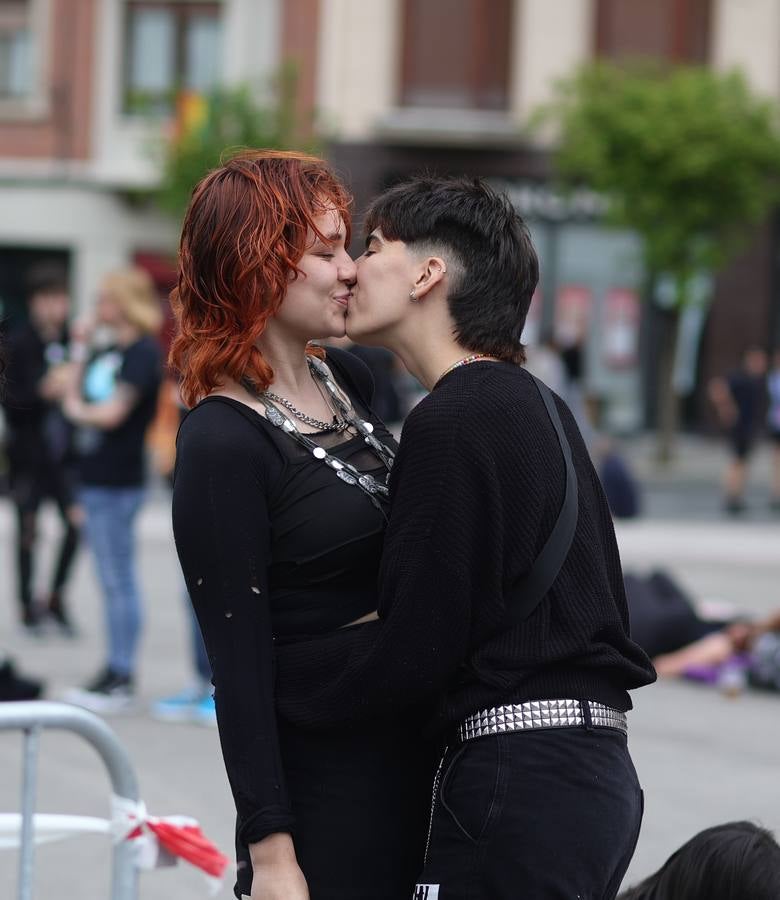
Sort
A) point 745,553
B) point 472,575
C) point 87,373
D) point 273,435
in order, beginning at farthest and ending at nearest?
point 745,553
point 87,373
point 273,435
point 472,575

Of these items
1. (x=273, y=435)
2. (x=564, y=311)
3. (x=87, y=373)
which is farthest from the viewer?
(x=564, y=311)

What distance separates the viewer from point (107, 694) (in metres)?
7.05

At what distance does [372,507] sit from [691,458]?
805 inches

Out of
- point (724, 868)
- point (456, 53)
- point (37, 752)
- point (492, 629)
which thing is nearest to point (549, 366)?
point (456, 53)

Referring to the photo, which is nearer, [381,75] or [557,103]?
[557,103]

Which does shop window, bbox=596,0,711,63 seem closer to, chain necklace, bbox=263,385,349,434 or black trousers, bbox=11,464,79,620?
black trousers, bbox=11,464,79,620

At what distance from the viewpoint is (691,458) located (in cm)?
2228

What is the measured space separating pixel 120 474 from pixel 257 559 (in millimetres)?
5023

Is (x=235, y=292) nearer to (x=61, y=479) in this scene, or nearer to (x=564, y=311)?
(x=61, y=479)

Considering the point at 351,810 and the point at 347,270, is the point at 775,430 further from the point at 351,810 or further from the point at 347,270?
the point at 351,810

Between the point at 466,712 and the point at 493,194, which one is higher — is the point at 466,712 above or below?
below

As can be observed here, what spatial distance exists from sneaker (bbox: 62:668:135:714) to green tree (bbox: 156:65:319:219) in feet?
53.3

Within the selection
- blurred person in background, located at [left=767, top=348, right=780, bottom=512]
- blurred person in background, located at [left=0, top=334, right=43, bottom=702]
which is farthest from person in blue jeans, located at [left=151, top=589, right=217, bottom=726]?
blurred person in background, located at [left=767, top=348, right=780, bottom=512]

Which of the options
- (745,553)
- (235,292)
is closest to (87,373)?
(235,292)
